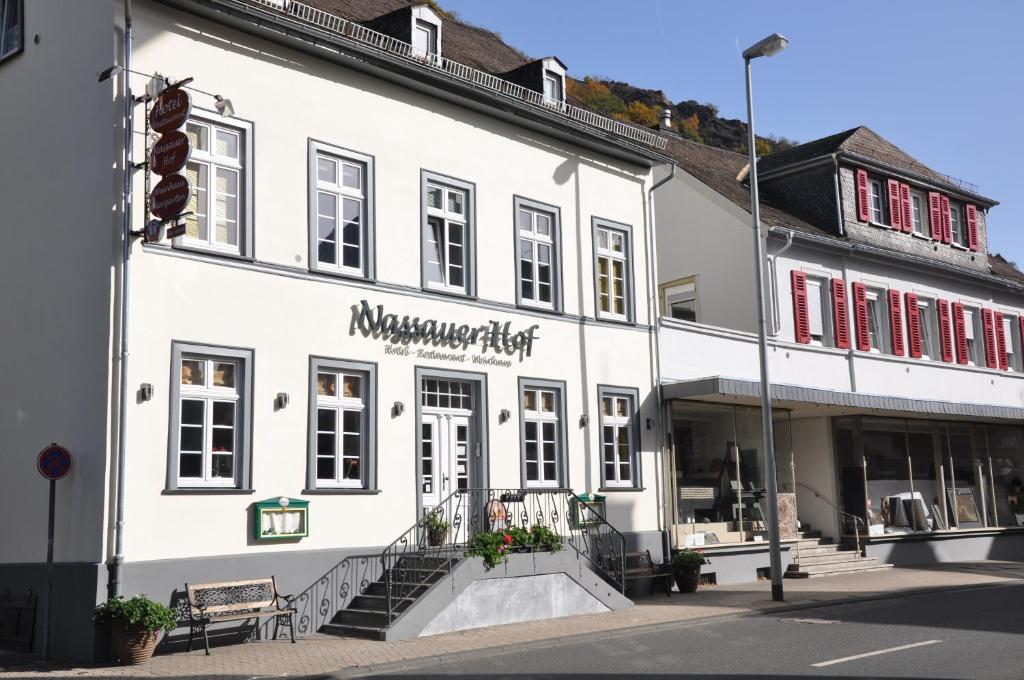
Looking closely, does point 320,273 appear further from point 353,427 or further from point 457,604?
point 457,604

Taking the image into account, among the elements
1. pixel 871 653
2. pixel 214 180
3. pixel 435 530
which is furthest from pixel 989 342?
pixel 214 180

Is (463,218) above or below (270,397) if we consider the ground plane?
above

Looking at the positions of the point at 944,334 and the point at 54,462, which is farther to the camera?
the point at 944,334

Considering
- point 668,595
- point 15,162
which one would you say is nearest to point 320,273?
point 15,162

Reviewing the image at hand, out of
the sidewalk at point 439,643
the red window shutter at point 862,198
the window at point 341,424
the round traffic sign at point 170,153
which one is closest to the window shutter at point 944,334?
the red window shutter at point 862,198

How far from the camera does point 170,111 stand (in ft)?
42.6

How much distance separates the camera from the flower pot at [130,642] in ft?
38.9

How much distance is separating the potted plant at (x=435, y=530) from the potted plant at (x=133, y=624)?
463 cm

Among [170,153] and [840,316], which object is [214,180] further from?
[840,316]

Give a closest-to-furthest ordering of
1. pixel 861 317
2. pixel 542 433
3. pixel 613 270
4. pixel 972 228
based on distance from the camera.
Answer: pixel 542 433 → pixel 613 270 → pixel 861 317 → pixel 972 228

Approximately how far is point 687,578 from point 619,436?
2.82 m

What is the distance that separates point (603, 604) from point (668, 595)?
103 inches

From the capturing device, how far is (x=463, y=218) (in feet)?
57.9

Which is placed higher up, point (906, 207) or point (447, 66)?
point (906, 207)
